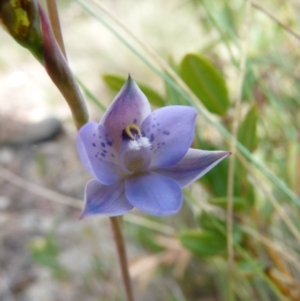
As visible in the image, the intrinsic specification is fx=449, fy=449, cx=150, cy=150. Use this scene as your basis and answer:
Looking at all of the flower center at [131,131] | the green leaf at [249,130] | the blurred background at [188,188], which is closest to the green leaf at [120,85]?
the blurred background at [188,188]

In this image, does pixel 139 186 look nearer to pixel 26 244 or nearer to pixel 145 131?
pixel 145 131

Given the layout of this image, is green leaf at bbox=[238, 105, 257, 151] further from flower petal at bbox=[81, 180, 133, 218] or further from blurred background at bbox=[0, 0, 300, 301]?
flower petal at bbox=[81, 180, 133, 218]

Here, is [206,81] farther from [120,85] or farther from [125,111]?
[125,111]

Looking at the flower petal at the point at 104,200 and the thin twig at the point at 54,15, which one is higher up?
the thin twig at the point at 54,15

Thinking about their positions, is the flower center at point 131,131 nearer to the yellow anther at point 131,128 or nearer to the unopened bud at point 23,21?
the yellow anther at point 131,128

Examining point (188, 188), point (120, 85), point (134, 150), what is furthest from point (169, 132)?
point (188, 188)

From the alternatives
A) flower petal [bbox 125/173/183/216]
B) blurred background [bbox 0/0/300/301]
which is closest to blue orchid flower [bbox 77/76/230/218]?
flower petal [bbox 125/173/183/216]

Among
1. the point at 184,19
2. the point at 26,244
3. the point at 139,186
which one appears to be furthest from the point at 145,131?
the point at 184,19
